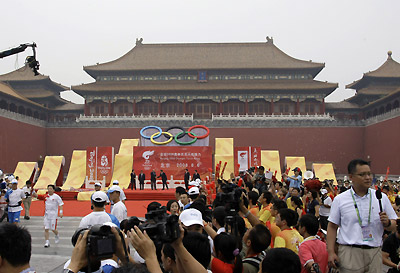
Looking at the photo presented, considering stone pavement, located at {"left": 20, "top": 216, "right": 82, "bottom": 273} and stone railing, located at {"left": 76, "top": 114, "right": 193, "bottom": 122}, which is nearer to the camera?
stone pavement, located at {"left": 20, "top": 216, "right": 82, "bottom": 273}

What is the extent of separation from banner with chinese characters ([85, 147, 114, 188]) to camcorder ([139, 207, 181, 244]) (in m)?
17.4

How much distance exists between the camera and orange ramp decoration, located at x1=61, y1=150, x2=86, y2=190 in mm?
18625

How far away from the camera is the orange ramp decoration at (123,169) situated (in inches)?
721

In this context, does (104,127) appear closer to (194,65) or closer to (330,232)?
(194,65)

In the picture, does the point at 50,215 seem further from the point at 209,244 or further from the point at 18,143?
the point at 18,143

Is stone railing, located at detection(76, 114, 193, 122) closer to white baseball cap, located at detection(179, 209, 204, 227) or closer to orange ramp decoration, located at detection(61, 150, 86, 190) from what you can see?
orange ramp decoration, located at detection(61, 150, 86, 190)

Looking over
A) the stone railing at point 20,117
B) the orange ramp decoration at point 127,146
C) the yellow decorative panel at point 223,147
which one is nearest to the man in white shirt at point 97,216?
the yellow decorative panel at point 223,147

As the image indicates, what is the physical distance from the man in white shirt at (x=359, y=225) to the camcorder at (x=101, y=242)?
191 centimetres

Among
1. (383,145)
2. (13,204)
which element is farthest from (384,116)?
(13,204)

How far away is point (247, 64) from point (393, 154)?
1267 centimetres

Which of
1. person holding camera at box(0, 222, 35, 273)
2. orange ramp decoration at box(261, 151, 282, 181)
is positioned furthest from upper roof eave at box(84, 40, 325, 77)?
person holding camera at box(0, 222, 35, 273)

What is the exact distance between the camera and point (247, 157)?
19.2 metres

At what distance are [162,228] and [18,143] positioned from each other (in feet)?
83.5

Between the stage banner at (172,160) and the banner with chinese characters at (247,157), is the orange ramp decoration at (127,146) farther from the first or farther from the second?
the banner with chinese characters at (247,157)
